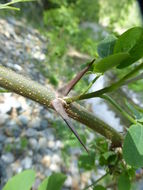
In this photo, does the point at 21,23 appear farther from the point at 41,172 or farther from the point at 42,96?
the point at 42,96

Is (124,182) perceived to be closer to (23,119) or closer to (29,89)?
(29,89)

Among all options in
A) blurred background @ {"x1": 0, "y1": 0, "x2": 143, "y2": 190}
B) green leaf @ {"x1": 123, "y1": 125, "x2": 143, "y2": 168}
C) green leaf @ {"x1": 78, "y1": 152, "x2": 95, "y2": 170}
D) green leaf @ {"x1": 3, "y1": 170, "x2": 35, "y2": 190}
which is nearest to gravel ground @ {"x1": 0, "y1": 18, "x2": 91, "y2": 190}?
blurred background @ {"x1": 0, "y1": 0, "x2": 143, "y2": 190}

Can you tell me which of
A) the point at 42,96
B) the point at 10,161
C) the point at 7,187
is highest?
the point at 42,96

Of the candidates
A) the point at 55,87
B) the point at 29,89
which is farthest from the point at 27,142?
the point at 29,89

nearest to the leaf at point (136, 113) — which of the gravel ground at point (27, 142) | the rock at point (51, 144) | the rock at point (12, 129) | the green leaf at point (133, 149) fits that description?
the green leaf at point (133, 149)

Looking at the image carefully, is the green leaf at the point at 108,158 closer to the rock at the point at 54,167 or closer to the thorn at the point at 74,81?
the thorn at the point at 74,81

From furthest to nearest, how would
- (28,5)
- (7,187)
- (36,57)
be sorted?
(28,5) < (36,57) < (7,187)

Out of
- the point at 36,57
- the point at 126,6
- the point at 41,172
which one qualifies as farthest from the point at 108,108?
the point at 126,6
